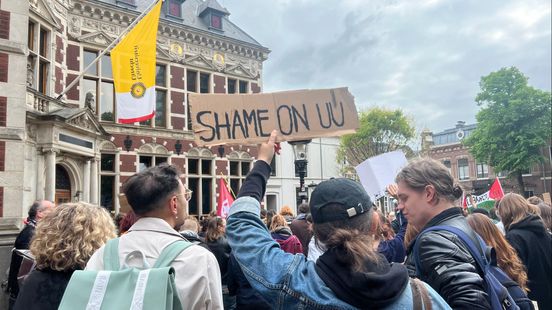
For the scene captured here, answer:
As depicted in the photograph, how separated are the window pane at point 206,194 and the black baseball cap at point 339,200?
18933 mm

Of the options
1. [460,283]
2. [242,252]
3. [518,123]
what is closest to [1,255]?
[242,252]

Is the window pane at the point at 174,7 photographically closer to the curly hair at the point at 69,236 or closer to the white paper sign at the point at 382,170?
the white paper sign at the point at 382,170

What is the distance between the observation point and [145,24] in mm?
11328

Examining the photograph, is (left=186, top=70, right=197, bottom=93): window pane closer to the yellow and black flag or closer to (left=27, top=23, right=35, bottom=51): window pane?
the yellow and black flag

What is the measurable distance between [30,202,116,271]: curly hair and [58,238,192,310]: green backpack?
778 millimetres

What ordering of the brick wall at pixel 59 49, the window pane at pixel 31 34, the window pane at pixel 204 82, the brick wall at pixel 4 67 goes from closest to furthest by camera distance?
the brick wall at pixel 4 67 < the window pane at pixel 31 34 < the brick wall at pixel 59 49 < the window pane at pixel 204 82

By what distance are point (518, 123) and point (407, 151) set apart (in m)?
10.5

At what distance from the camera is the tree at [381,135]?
32500mm

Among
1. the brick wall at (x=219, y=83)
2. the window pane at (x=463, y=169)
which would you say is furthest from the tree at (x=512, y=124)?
the brick wall at (x=219, y=83)

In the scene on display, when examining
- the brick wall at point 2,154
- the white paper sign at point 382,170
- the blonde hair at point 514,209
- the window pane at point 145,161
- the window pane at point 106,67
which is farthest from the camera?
the window pane at point 145,161

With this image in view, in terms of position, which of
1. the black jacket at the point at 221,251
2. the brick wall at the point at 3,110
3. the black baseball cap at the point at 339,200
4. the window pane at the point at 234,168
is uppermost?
the brick wall at the point at 3,110

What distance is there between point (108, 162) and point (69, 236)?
15339 millimetres

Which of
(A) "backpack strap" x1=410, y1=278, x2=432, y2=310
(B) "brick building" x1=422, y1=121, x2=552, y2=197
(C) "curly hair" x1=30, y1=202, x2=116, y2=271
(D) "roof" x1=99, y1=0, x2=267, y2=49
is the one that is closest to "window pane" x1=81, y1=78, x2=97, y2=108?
(D) "roof" x1=99, y1=0, x2=267, y2=49

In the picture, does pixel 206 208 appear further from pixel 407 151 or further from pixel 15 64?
pixel 407 151
